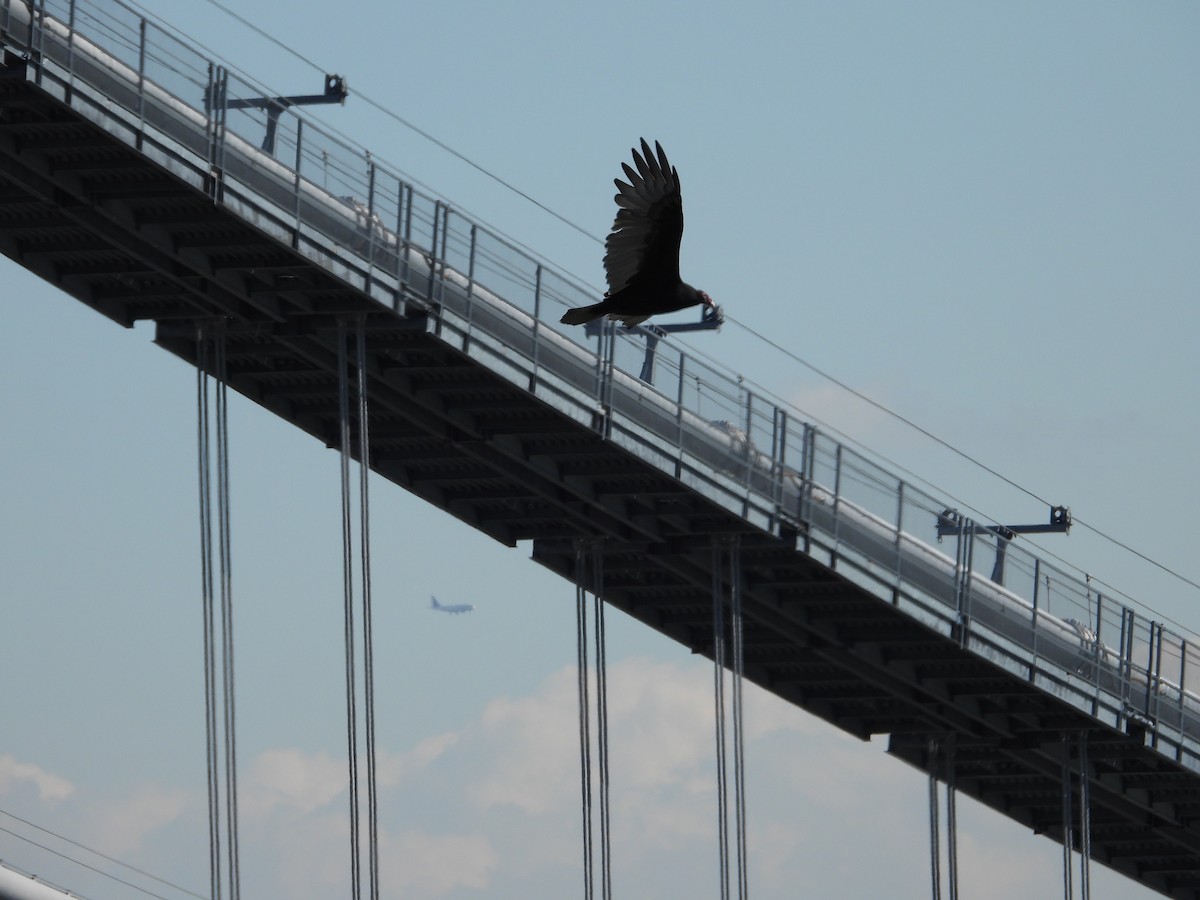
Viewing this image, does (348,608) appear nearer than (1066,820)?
Yes

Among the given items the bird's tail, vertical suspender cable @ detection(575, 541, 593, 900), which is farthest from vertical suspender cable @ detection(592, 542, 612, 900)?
the bird's tail

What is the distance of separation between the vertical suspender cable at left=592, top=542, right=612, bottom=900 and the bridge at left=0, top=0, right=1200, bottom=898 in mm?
378

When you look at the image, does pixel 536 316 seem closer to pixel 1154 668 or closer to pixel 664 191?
pixel 664 191

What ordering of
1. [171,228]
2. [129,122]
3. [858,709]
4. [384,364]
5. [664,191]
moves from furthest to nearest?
1. [858,709]
2. [384,364]
3. [171,228]
4. [129,122]
5. [664,191]

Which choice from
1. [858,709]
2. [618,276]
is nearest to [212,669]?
[618,276]

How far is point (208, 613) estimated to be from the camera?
40844 mm

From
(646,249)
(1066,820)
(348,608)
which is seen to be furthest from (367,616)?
(1066,820)

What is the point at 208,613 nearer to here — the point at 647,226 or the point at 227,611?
the point at 227,611

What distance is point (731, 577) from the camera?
4478cm

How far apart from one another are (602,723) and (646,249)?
59.0 ft

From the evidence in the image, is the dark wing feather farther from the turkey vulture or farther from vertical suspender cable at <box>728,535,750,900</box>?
vertical suspender cable at <box>728,535,750,900</box>

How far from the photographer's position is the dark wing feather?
1253 inches

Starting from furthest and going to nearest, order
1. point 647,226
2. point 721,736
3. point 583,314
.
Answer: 1. point 721,736
2. point 583,314
3. point 647,226

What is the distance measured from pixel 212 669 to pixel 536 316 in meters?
6.93
